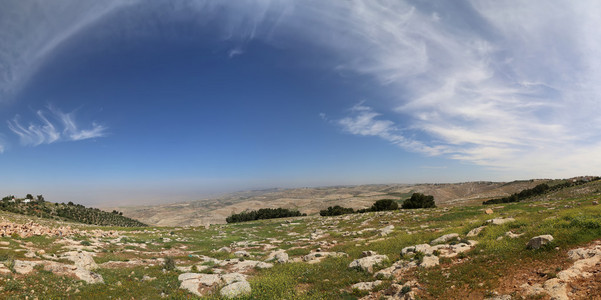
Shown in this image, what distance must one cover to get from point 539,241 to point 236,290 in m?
16.1

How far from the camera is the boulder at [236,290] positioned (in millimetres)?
11750

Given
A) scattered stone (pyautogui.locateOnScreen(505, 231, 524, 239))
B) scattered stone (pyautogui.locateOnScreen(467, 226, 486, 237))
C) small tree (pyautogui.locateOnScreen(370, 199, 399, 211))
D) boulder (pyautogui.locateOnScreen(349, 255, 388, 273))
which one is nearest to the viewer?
scattered stone (pyautogui.locateOnScreen(505, 231, 524, 239))

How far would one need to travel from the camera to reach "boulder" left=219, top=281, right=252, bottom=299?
1175 centimetres

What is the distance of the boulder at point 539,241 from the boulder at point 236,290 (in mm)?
15095

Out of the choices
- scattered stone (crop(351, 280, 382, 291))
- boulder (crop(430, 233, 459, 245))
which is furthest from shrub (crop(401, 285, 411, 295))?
boulder (crop(430, 233, 459, 245))

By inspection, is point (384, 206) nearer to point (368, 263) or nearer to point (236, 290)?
point (368, 263)

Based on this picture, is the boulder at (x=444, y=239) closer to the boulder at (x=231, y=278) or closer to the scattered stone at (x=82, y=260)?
the boulder at (x=231, y=278)

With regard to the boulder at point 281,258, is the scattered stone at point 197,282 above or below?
above

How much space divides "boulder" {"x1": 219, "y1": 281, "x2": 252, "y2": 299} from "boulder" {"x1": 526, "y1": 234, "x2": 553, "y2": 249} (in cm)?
1510

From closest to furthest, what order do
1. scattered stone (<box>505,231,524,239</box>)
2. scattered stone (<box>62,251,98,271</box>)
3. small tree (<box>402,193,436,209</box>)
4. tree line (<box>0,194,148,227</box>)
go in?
scattered stone (<box>505,231,524,239</box>), scattered stone (<box>62,251,98,271</box>), tree line (<box>0,194,148,227</box>), small tree (<box>402,193,436,209</box>)

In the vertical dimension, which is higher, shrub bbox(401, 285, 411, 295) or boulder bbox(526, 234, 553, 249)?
boulder bbox(526, 234, 553, 249)

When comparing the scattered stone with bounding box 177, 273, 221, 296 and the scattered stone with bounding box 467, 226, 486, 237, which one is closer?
the scattered stone with bounding box 177, 273, 221, 296

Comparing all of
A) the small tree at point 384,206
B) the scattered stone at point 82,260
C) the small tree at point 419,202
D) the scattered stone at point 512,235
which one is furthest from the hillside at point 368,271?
the small tree at point 384,206

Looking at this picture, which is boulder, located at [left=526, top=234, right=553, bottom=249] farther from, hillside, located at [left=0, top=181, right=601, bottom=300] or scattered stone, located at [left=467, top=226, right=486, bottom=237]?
scattered stone, located at [left=467, top=226, right=486, bottom=237]
